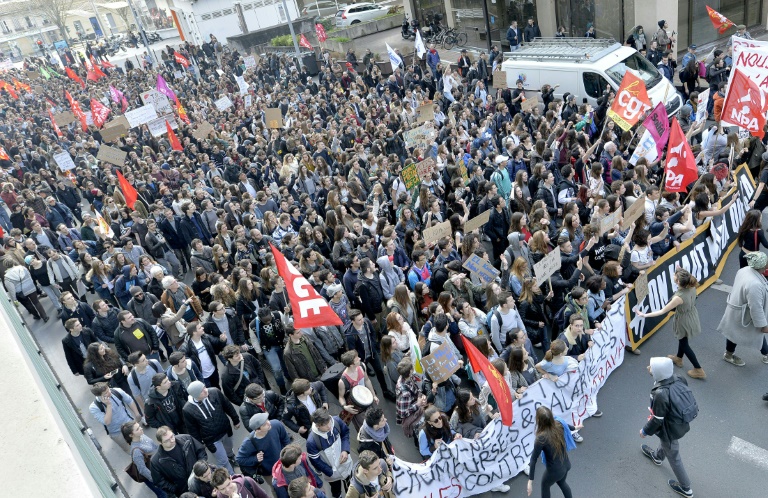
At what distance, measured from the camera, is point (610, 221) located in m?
8.25

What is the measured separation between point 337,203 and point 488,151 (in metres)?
3.61

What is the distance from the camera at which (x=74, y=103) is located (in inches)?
856

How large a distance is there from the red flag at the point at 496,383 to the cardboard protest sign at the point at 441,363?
43cm

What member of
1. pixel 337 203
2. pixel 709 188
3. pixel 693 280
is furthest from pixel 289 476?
pixel 709 188

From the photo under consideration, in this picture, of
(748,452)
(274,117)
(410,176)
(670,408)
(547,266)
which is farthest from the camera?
(274,117)

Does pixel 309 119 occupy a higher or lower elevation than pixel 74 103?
lower

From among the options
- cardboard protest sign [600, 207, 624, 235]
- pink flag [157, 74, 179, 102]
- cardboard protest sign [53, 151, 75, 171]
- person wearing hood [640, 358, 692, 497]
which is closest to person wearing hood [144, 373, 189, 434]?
person wearing hood [640, 358, 692, 497]

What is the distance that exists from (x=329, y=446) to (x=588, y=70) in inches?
506

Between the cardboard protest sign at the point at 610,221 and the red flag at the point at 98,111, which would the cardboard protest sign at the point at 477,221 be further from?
the red flag at the point at 98,111

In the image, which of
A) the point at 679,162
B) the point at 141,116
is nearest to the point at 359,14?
the point at 141,116

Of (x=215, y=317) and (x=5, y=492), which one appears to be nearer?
(x=5, y=492)

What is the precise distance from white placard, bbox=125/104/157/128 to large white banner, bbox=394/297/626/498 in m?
15.2

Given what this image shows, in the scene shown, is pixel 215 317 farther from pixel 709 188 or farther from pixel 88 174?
pixel 88 174

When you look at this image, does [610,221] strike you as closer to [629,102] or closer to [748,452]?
[748,452]
